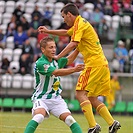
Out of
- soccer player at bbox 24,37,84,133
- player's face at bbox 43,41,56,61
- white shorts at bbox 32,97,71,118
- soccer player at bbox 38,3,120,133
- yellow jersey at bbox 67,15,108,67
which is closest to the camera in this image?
soccer player at bbox 24,37,84,133

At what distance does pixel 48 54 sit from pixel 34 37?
14.9 meters

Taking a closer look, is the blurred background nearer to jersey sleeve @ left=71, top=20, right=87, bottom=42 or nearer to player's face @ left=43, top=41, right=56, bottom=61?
jersey sleeve @ left=71, top=20, right=87, bottom=42

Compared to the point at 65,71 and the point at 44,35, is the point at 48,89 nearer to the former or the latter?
the point at 65,71

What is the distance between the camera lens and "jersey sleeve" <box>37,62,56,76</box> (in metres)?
9.56

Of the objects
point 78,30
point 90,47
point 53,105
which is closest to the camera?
point 53,105

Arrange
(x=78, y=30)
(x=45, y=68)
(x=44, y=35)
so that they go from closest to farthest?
(x=45, y=68) → (x=78, y=30) → (x=44, y=35)

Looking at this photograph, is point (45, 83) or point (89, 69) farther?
point (89, 69)

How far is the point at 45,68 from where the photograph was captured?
9.59 metres

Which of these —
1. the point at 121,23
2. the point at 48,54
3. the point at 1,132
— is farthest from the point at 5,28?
the point at 48,54

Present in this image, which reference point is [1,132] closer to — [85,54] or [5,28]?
[85,54]

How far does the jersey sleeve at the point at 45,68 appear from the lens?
956cm

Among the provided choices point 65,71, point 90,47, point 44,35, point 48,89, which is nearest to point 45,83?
point 48,89

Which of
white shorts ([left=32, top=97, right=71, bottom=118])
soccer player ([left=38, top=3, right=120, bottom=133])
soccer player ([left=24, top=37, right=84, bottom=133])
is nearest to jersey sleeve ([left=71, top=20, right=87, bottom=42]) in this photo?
soccer player ([left=38, top=3, right=120, bottom=133])

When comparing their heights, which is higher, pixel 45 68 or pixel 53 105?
pixel 45 68
